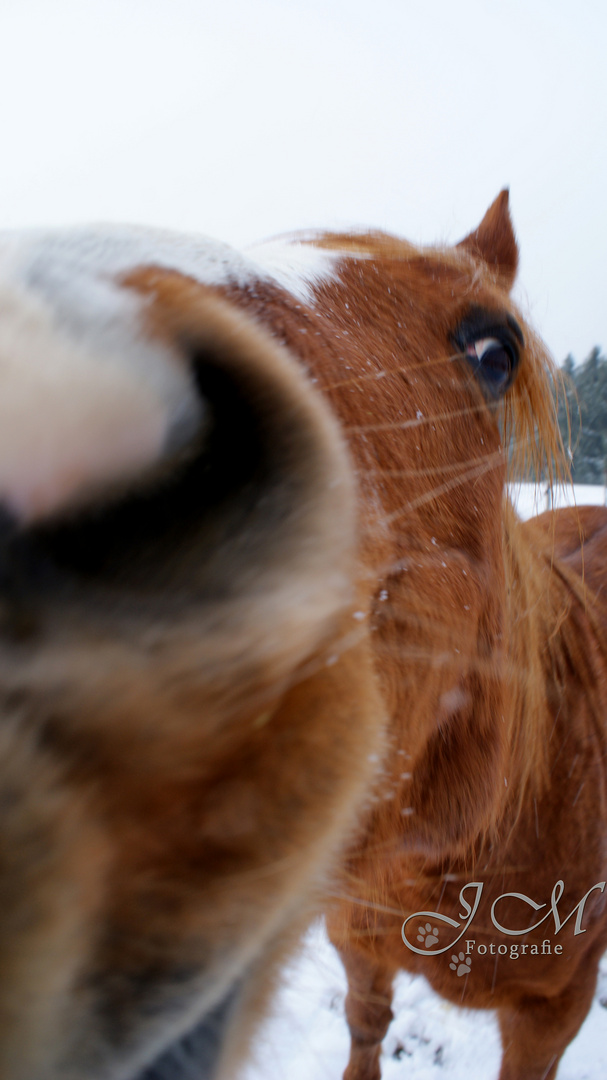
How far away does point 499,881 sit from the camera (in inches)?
60.4

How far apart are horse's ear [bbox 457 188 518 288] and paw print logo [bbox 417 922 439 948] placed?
1.84 m

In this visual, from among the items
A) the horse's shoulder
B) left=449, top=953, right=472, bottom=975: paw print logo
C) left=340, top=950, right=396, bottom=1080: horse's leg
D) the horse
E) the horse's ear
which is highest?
the horse's ear

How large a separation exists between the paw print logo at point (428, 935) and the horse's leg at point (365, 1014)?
27.9 inches

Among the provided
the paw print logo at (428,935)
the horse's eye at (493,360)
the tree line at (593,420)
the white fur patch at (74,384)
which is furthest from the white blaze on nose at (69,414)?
the tree line at (593,420)

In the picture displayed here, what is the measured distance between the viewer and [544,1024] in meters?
1.77

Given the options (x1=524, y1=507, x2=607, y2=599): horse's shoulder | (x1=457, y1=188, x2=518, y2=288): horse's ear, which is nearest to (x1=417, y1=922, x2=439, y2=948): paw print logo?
(x1=524, y1=507, x2=607, y2=599): horse's shoulder

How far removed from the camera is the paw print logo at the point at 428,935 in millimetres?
1530

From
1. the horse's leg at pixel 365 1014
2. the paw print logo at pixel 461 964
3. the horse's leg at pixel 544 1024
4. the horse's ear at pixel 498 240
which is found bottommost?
the horse's leg at pixel 365 1014

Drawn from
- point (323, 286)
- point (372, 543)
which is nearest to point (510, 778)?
point (372, 543)

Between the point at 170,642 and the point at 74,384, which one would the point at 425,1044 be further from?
the point at 74,384

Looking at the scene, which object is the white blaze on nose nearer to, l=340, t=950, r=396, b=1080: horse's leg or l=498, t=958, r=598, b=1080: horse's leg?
l=498, t=958, r=598, b=1080: horse's leg

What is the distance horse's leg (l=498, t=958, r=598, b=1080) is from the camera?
1759mm

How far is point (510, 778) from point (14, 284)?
1.54m

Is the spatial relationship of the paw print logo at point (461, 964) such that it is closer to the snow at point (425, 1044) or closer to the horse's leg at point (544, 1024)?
the horse's leg at point (544, 1024)
